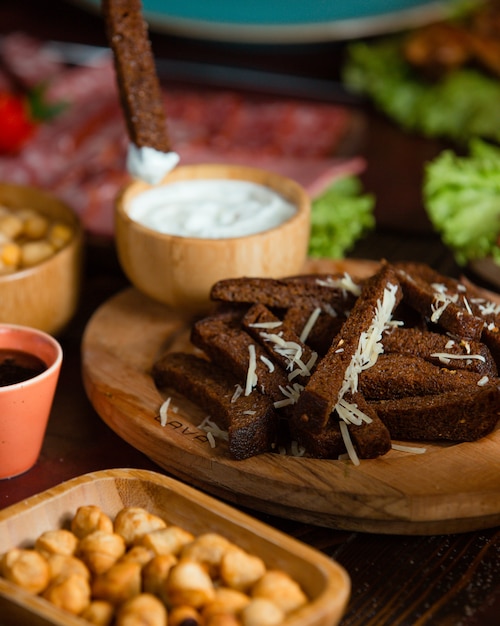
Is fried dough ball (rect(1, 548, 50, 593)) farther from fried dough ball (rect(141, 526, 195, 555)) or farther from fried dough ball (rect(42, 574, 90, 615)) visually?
fried dough ball (rect(141, 526, 195, 555))

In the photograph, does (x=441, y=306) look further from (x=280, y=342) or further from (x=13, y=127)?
(x=13, y=127)

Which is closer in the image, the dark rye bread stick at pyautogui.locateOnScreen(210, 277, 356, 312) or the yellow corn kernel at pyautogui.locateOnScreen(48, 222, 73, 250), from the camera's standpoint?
the dark rye bread stick at pyautogui.locateOnScreen(210, 277, 356, 312)

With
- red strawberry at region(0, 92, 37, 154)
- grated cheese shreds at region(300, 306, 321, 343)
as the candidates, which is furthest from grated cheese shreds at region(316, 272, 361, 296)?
red strawberry at region(0, 92, 37, 154)

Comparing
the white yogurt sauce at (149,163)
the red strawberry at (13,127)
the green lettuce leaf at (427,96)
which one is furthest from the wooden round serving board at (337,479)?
the green lettuce leaf at (427,96)

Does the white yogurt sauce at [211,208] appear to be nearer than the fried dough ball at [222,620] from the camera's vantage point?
No

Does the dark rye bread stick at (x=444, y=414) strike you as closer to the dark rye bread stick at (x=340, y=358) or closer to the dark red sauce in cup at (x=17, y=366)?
the dark rye bread stick at (x=340, y=358)

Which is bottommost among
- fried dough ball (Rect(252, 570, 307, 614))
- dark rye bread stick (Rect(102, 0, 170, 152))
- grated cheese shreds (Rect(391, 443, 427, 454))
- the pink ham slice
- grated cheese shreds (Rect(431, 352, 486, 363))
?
the pink ham slice

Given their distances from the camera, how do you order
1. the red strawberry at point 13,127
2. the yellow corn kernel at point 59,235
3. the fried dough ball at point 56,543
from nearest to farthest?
the fried dough ball at point 56,543
the yellow corn kernel at point 59,235
the red strawberry at point 13,127

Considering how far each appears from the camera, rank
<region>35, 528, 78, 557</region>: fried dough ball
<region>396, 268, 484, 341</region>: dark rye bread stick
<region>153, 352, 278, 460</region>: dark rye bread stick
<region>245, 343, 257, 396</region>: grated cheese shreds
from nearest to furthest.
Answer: <region>35, 528, 78, 557</region>: fried dough ball < <region>153, 352, 278, 460</region>: dark rye bread stick < <region>245, 343, 257, 396</region>: grated cheese shreds < <region>396, 268, 484, 341</region>: dark rye bread stick
